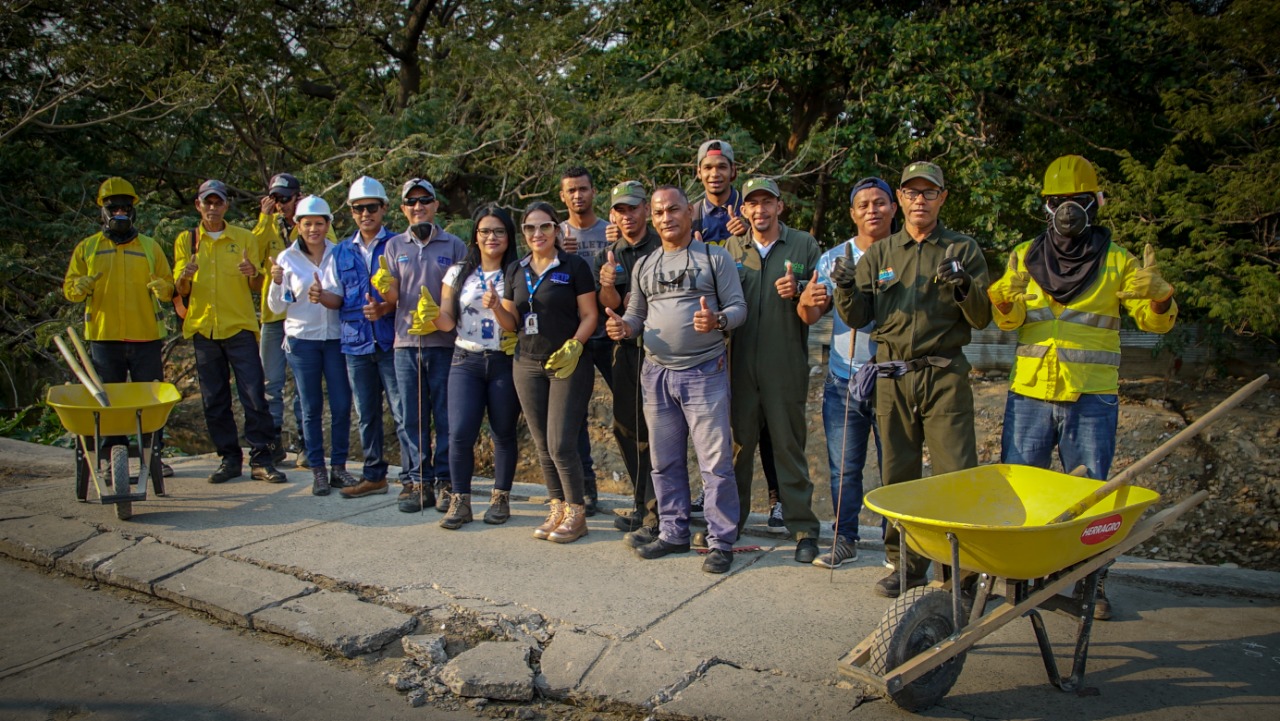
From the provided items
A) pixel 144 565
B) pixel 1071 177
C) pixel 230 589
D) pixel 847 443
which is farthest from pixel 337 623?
pixel 1071 177

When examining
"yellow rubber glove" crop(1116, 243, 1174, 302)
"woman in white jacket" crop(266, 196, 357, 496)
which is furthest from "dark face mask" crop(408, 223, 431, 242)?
"yellow rubber glove" crop(1116, 243, 1174, 302)

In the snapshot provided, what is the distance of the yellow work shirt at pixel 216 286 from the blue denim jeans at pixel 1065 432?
18.4 feet

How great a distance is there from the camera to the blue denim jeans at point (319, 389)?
657 centimetres

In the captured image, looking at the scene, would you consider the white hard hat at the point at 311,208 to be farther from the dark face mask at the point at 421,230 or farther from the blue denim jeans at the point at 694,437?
the blue denim jeans at the point at 694,437

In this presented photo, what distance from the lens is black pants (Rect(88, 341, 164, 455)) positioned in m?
6.89

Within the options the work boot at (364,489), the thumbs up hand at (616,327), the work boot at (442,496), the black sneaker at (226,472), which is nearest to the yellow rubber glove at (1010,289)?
the thumbs up hand at (616,327)

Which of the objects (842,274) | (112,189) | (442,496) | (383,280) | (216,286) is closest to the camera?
(842,274)

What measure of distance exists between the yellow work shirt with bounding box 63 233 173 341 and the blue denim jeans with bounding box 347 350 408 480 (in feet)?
5.81

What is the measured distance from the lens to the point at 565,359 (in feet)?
17.4

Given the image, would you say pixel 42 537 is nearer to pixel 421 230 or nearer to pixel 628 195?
pixel 421 230

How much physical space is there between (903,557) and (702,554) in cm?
185

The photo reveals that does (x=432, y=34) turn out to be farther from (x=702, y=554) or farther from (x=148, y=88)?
(x=702, y=554)

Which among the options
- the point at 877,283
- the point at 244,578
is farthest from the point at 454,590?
the point at 877,283

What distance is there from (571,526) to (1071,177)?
3.41 meters
